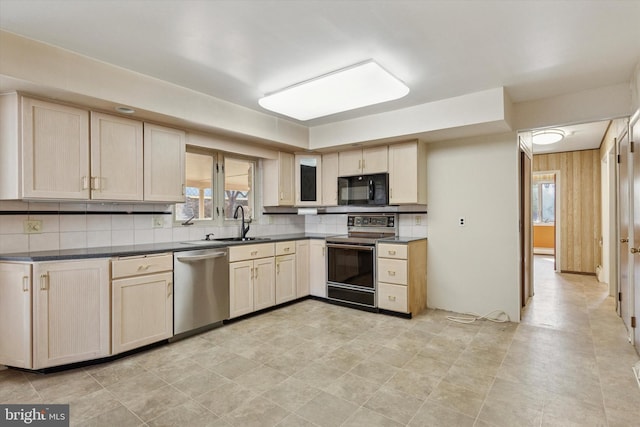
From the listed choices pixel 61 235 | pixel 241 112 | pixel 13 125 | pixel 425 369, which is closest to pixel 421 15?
pixel 241 112

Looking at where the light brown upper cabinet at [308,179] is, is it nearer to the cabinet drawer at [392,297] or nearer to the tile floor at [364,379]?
the cabinet drawer at [392,297]

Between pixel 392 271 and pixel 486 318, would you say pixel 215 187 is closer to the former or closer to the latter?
pixel 392 271

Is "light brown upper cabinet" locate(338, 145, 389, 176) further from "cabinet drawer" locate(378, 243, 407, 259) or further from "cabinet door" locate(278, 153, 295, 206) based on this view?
"cabinet drawer" locate(378, 243, 407, 259)

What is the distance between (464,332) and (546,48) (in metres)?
2.50

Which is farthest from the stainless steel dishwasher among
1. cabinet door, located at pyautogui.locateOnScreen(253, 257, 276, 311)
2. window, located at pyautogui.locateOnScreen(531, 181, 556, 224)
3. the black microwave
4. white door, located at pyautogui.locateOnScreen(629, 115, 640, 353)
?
window, located at pyautogui.locateOnScreen(531, 181, 556, 224)

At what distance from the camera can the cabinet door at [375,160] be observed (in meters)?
3.99

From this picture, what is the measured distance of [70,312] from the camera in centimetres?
244

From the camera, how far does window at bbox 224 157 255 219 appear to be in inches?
163

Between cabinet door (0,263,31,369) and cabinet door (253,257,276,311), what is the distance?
1.93 m

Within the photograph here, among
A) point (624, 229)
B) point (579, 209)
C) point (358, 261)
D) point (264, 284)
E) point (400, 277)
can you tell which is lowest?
point (264, 284)

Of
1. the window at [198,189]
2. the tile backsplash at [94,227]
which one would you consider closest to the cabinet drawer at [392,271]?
the tile backsplash at [94,227]

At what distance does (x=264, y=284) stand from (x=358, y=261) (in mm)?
1147

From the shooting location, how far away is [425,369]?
2473 millimetres

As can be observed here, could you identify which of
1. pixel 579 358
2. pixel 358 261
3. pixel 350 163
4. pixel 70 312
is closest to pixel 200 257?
pixel 70 312
